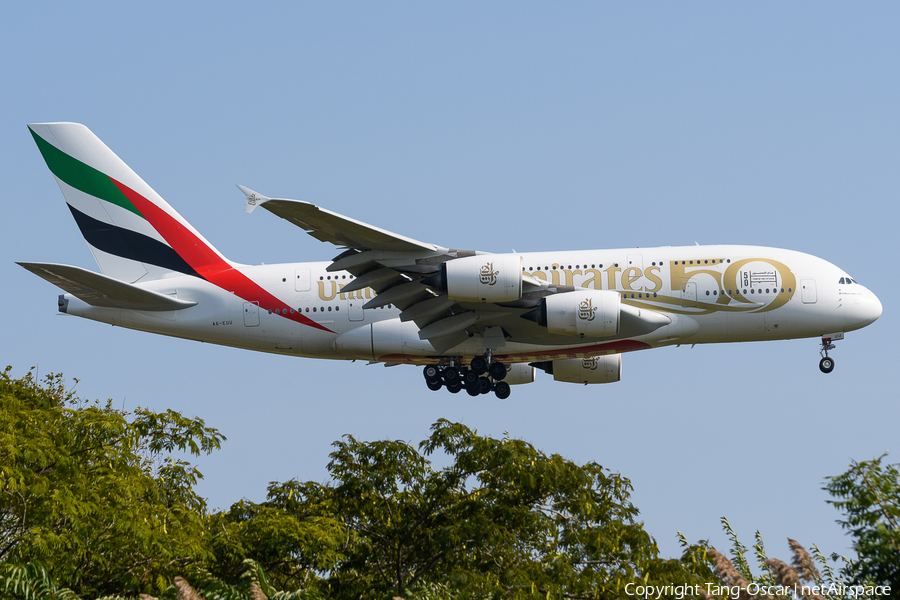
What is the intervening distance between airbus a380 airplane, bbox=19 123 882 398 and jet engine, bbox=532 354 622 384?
379cm

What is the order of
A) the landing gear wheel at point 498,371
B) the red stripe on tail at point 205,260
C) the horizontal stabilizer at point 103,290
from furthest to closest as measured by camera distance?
the red stripe on tail at point 205,260 < the landing gear wheel at point 498,371 < the horizontal stabilizer at point 103,290

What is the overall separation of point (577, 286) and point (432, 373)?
6.35m

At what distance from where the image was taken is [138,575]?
21.8 m

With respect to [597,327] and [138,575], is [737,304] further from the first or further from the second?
[138,575]

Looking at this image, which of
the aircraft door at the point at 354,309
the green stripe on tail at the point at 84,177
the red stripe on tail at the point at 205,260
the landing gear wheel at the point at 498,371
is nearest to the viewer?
the landing gear wheel at the point at 498,371

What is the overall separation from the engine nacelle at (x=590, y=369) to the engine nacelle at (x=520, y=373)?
91cm

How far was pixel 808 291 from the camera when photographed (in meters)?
31.9

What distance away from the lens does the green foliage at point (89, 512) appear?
818 inches

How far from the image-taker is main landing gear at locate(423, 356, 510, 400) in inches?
1332

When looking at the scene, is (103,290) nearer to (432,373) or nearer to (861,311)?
(432,373)

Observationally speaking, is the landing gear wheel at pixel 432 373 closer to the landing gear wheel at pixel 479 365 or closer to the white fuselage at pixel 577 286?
the white fuselage at pixel 577 286

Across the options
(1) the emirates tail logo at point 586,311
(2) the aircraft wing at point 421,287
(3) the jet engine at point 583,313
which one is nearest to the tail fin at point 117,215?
(2) the aircraft wing at point 421,287

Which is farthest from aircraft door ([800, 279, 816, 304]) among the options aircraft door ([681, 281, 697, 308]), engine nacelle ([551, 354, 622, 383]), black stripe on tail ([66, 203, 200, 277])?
black stripe on tail ([66, 203, 200, 277])

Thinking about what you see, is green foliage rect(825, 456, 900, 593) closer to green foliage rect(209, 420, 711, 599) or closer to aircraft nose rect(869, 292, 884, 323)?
green foliage rect(209, 420, 711, 599)
